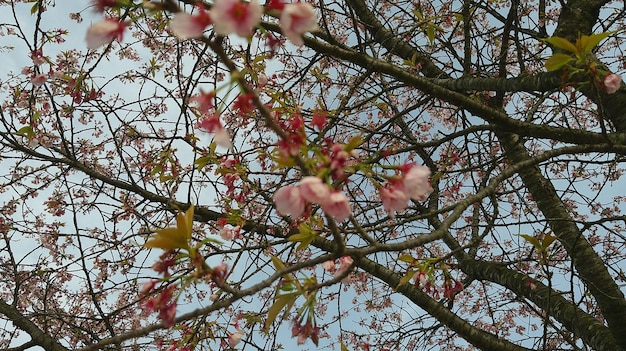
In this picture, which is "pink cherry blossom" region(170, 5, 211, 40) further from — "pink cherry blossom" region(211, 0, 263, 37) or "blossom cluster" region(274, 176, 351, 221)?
"blossom cluster" region(274, 176, 351, 221)

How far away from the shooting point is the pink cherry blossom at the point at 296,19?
0.86m

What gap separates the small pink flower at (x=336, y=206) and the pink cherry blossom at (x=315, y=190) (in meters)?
0.01

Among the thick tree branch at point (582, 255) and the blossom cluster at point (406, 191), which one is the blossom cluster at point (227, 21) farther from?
the thick tree branch at point (582, 255)

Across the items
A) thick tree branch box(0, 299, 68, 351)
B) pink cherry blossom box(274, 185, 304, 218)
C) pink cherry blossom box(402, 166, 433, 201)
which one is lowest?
pink cherry blossom box(274, 185, 304, 218)

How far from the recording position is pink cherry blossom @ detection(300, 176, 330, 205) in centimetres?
91

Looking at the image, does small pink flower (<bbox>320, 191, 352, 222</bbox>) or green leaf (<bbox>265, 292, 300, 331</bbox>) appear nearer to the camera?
small pink flower (<bbox>320, 191, 352, 222</bbox>)

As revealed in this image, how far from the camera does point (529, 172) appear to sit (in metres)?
3.58

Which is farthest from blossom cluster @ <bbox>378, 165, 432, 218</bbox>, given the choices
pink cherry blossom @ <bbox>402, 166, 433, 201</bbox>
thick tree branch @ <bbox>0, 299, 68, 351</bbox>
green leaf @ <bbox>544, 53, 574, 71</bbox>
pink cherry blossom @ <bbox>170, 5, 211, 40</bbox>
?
thick tree branch @ <bbox>0, 299, 68, 351</bbox>

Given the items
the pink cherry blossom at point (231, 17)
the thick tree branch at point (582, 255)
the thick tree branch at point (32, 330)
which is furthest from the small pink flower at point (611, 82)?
the thick tree branch at point (32, 330)

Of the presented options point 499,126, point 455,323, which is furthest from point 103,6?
point 455,323

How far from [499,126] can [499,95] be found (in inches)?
40.6

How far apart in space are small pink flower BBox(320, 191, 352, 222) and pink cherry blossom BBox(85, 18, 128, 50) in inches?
20.9

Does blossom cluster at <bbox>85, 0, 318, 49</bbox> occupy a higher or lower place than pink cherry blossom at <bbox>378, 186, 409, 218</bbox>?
higher

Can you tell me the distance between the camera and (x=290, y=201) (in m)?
0.98
